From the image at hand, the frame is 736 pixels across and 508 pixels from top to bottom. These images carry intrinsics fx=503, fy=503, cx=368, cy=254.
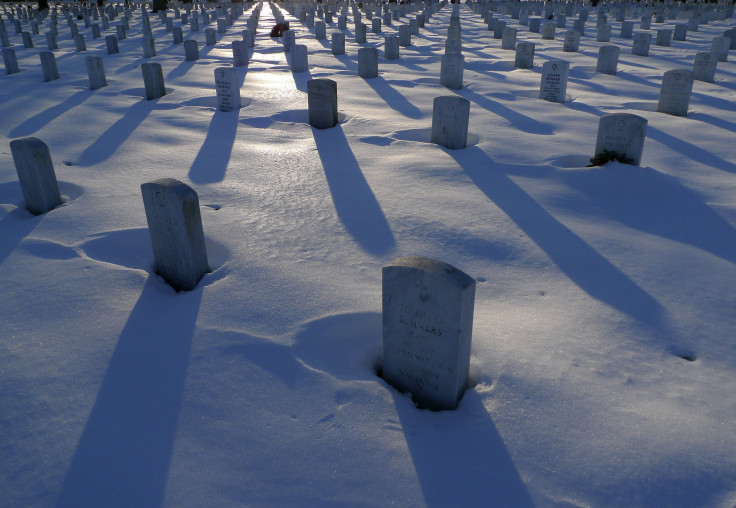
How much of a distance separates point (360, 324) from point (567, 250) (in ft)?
6.70

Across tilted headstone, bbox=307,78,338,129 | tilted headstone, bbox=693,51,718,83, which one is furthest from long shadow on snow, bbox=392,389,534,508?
tilted headstone, bbox=693,51,718,83

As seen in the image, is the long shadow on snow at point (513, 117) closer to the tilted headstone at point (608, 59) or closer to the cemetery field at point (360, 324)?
the cemetery field at point (360, 324)

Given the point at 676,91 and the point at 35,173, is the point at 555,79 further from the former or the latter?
the point at 35,173

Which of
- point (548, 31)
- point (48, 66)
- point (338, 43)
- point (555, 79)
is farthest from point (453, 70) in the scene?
point (548, 31)

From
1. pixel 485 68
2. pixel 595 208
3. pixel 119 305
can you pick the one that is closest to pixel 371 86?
pixel 485 68

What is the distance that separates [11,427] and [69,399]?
26 centimetres

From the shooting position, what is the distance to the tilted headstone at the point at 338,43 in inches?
579

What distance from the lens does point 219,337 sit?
3066 mm

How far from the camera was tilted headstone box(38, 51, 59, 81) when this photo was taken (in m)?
11.1

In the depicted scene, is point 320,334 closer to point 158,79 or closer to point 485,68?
point 158,79

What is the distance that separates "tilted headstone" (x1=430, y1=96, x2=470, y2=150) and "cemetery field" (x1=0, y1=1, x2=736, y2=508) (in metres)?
0.19

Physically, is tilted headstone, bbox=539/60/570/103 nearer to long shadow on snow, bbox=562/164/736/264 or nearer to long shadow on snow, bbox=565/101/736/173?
long shadow on snow, bbox=565/101/736/173

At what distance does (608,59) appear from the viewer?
11.6 m

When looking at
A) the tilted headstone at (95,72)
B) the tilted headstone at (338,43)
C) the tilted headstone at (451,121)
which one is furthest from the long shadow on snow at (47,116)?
the tilted headstone at (338,43)
